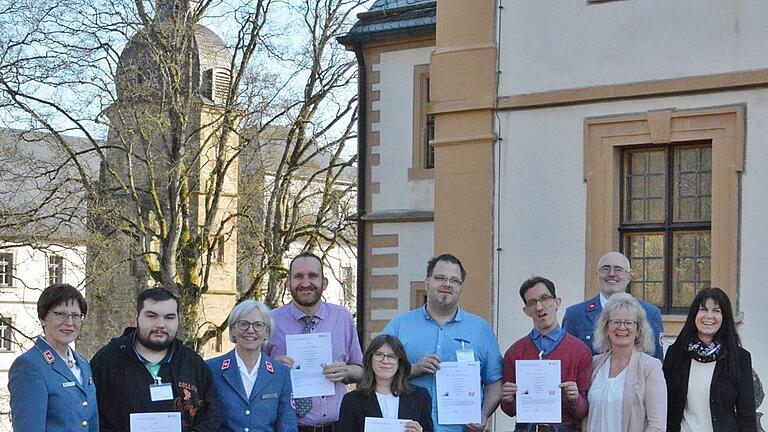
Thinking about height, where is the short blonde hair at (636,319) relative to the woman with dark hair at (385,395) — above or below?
above

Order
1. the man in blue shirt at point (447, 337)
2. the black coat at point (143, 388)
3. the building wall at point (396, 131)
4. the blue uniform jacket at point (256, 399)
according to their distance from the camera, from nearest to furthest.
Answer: the black coat at point (143, 388)
the blue uniform jacket at point (256, 399)
the man in blue shirt at point (447, 337)
the building wall at point (396, 131)

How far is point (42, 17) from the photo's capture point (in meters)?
27.5

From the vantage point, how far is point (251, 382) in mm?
7957

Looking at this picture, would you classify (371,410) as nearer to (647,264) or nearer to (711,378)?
(711,378)

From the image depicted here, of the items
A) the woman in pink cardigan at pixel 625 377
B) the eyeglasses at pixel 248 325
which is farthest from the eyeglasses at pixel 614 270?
the eyeglasses at pixel 248 325

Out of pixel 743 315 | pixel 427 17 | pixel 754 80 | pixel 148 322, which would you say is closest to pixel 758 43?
pixel 754 80

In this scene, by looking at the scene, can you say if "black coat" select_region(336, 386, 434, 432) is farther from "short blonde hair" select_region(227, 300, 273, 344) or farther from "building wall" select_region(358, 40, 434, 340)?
"building wall" select_region(358, 40, 434, 340)

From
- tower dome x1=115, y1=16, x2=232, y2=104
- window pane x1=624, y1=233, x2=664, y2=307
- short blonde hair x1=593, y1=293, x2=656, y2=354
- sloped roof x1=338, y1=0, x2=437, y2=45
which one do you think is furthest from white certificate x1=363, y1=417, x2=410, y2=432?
tower dome x1=115, y1=16, x2=232, y2=104

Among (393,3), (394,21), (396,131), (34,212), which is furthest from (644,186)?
(34,212)

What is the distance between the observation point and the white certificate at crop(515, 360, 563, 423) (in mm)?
7992

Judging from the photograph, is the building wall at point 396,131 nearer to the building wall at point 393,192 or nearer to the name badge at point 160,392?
the building wall at point 393,192

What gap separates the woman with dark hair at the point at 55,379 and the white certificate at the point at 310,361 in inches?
56.3

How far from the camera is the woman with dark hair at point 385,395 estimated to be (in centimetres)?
769

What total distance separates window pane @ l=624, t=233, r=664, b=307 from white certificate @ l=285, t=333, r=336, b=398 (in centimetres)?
598
